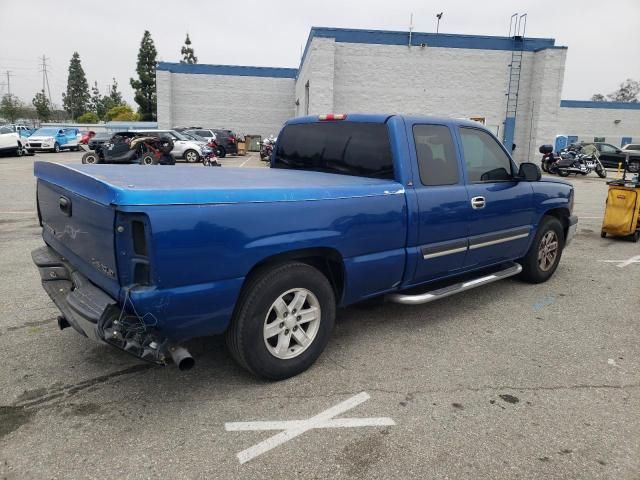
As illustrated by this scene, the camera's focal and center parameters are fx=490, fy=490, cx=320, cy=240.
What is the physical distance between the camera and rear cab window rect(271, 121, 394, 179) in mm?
4023

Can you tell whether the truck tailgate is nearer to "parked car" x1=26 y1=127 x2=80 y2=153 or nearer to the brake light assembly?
the brake light assembly

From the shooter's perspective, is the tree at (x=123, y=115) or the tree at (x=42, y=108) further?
the tree at (x=42, y=108)

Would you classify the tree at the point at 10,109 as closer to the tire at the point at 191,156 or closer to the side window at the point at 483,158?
the tire at the point at 191,156

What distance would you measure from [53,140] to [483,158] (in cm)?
3064

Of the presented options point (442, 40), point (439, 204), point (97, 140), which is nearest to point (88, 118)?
point (97, 140)

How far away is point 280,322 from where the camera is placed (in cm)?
326

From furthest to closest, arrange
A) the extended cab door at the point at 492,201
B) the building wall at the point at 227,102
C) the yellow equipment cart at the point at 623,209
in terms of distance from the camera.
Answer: the building wall at the point at 227,102, the yellow equipment cart at the point at 623,209, the extended cab door at the point at 492,201

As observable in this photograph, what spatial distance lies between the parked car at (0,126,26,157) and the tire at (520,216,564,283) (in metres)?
26.2

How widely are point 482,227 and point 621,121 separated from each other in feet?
152

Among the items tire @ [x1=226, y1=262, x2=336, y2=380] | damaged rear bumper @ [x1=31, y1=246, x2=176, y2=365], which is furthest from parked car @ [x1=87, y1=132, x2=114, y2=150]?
tire @ [x1=226, y1=262, x2=336, y2=380]

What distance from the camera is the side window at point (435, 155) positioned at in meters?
4.04

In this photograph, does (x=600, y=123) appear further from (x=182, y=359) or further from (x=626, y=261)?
(x=182, y=359)

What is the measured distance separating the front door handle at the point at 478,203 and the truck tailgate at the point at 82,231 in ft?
9.94

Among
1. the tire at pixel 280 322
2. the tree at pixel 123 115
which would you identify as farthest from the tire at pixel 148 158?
the tree at pixel 123 115
